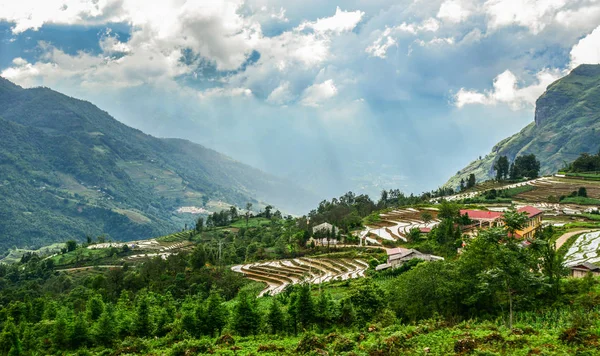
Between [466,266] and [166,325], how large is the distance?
20148 millimetres

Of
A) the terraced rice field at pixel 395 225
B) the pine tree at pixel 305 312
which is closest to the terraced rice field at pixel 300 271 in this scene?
the terraced rice field at pixel 395 225

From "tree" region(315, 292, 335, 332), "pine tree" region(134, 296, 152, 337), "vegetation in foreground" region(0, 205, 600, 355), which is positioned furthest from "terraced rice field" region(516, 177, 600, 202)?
"pine tree" region(134, 296, 152, 337)

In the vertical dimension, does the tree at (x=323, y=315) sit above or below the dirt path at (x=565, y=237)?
below

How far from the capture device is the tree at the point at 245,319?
80.6ft

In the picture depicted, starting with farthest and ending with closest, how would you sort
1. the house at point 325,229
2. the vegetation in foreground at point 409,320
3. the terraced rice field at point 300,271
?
the house at point 325,229
the terraced rice field at point 300,271
the vegetation in foreground at point 409,320

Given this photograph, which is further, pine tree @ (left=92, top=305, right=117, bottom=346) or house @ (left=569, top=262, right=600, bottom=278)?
house @ (left=569, top=262, right=600, bottom=278)

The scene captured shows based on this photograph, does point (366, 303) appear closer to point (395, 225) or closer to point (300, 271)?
point (300, 271)

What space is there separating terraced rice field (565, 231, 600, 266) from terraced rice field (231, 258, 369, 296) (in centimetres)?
2250

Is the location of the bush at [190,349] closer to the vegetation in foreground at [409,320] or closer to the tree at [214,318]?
the vegetation in foreground at [409,320]

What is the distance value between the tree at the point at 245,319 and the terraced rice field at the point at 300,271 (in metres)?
22.4

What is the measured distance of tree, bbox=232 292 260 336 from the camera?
2456 centimetres

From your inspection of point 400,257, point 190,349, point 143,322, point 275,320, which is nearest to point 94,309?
point 143,322

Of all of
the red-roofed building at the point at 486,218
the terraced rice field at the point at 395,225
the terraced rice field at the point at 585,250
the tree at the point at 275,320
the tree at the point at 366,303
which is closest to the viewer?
the tree at the point at 366,303

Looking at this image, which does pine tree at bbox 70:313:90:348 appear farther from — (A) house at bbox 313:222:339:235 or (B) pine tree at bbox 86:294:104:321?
(A) house at bbox 313:222:339:235
